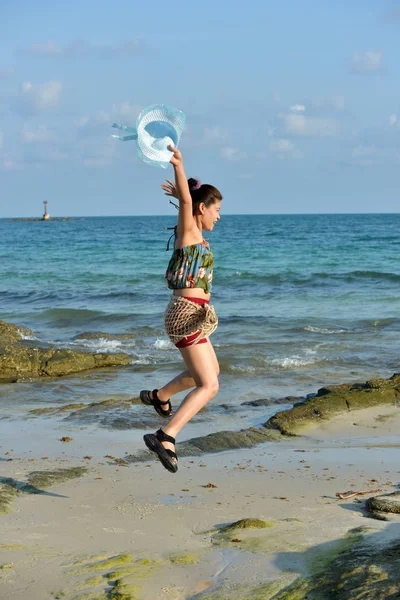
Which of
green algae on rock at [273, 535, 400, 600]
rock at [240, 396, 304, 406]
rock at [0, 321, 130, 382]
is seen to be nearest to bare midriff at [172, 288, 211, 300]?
green algae on rock at [273, 535, 400, 600]

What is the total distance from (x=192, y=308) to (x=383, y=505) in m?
1.64

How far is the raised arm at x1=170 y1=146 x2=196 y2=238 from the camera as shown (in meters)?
4.72

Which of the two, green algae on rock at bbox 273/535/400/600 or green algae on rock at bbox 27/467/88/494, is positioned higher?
green algae on rock at bbox 273/535/400/600

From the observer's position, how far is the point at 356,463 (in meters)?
6.14

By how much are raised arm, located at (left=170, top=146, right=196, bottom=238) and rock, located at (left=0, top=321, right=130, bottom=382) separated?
651cm

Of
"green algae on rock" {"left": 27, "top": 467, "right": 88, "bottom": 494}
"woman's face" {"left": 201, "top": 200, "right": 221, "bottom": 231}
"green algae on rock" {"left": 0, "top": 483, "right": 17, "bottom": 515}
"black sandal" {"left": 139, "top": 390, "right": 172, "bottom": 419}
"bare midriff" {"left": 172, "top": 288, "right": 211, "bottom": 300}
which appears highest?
"woman's face" {"left": 201, "top": 200, "right": 221, "bottom": 231}

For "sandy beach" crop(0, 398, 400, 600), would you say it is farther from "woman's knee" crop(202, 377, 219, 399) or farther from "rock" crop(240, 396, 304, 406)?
"rock" crop(240, 396, 304, 406)

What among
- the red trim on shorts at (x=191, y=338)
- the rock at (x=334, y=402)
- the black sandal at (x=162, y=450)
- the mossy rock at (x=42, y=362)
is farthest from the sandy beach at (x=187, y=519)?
the mossy rock at (x=42, y=362)

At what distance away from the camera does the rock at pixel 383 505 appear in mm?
4648

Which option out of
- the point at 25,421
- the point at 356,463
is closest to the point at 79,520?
the point at 356,463

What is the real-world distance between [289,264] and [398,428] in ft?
88.1

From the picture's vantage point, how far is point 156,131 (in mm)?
4797

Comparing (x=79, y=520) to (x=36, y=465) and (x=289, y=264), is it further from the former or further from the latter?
(x=289, y=264)

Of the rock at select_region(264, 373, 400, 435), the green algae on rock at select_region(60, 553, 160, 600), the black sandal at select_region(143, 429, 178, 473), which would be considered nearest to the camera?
the green algae on rock at select_region(60, 553, 160, 600)
